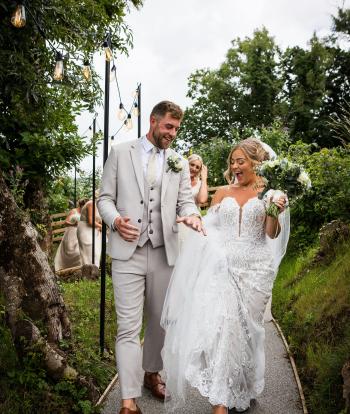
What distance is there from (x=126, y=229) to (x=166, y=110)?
3.04 ft

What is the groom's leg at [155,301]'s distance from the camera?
163 inches

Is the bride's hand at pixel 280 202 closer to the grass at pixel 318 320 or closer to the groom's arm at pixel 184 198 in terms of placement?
the groom's arm at pixel 184 198

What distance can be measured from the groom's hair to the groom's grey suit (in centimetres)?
30

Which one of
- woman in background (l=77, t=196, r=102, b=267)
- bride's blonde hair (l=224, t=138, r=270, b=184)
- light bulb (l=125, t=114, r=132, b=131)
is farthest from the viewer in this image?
→ woman in background (l=77, t=196, r=102, b=267)

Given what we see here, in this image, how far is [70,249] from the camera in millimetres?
11711

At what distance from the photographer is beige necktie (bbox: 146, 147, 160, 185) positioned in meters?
4.20

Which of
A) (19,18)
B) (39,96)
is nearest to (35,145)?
(39,96)

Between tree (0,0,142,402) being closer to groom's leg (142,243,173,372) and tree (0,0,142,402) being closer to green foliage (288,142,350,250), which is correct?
groom's leg (142,243,173,372)

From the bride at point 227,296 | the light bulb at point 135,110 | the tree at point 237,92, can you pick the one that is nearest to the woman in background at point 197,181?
the light bulb at point 135,110

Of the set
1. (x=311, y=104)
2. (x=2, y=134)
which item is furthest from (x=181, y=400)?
(x=311, y=104)

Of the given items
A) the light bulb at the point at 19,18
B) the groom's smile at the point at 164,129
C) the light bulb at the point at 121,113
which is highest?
the light bulb at the point at 19,18

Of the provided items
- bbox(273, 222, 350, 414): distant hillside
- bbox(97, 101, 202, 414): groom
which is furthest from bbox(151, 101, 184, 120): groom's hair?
bbox(273, 222, 350, 414): distant hillside

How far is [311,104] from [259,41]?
10047 mm

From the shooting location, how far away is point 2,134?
259 inches
